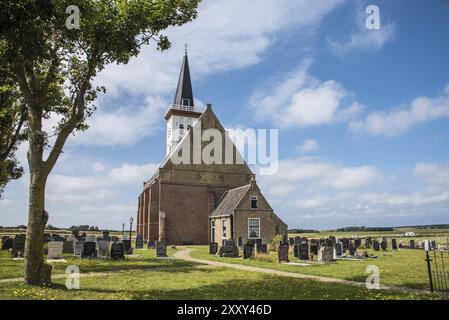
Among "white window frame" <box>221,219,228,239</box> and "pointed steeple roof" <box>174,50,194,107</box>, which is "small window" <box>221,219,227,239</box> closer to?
"white window frame" <box>221,219,228,239</box>

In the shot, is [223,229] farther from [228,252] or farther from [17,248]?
[17,248]

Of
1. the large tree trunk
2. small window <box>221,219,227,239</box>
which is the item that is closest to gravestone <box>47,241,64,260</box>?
the large tree trunk

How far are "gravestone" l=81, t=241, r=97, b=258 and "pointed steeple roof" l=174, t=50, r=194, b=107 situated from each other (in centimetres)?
3912

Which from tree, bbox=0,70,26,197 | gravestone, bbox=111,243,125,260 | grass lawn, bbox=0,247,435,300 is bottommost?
grass lawn, bbox=0,247,435,300

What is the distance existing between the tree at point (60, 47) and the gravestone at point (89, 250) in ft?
37.1

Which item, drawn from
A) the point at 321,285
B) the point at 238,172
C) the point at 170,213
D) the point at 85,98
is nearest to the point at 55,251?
the point at 85,98

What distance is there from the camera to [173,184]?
43031 mm

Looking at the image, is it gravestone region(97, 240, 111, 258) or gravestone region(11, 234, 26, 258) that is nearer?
gravestone region(11, 234, 26, 258)

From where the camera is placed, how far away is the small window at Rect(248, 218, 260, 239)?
37719 mm

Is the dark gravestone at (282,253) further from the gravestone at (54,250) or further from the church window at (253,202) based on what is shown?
the church window at (253,202)

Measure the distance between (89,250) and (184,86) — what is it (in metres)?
41.4

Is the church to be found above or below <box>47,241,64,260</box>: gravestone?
above

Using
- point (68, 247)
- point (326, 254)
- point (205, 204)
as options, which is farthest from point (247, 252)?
Answer: point (205, 204)

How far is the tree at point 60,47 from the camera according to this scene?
36.7 feet
